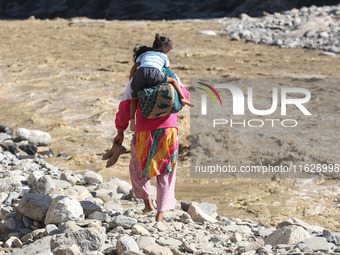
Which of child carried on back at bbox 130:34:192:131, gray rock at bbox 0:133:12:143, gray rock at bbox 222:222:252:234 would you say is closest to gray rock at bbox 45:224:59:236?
child carried on back at bbox 130:34:192:131

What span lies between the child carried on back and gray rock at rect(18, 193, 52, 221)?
0.71 meters

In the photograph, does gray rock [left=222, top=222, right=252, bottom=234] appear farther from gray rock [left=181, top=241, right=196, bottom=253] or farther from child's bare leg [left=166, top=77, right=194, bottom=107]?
Answer: child's bare leg [left=166, top=77, right=194, bottom=107]

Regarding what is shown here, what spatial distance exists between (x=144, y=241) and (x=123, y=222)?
0.96 feet

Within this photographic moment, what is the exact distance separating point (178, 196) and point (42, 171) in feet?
3.84

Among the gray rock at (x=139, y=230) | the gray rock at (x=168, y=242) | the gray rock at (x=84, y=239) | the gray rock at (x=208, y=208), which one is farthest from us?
the gray rock at (x=208, y=208)

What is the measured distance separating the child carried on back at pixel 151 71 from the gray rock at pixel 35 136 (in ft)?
9.77

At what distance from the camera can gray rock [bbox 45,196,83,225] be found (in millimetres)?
3016

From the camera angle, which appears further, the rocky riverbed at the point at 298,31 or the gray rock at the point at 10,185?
the rocky riverbed at the point at 298,31

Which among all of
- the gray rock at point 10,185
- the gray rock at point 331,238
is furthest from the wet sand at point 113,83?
the gray rock at point 10,185

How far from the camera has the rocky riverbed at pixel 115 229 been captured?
2.67 metres

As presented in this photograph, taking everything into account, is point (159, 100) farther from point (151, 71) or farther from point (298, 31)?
point (298, 31)

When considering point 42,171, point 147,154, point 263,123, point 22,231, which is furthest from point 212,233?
point 263,123

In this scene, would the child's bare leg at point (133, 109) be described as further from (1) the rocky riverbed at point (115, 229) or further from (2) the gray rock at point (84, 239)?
(2) the gray rock at point (84, 239)

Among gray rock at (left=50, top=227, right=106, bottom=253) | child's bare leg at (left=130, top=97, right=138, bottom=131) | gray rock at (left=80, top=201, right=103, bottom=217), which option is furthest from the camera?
gray rock at (left=80, top=201, right=103, bottom=217)
